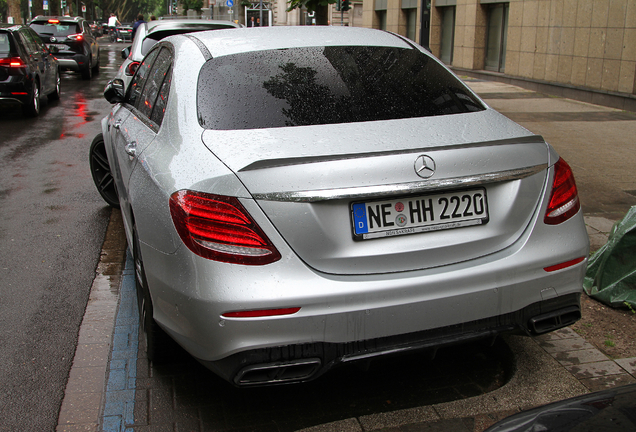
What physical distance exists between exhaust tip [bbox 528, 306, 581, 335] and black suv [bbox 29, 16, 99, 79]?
19.3m

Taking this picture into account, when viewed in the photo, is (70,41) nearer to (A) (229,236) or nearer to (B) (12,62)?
(B) (12,62)

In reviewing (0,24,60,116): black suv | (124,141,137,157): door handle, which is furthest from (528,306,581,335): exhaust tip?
(0,24,60,116): black suv

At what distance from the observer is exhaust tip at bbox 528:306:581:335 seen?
290cm

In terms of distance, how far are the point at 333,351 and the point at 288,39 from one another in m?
1.82

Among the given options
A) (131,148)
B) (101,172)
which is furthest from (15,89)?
(131,148)

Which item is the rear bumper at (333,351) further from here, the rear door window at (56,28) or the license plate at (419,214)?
the rear door window at (56,28)

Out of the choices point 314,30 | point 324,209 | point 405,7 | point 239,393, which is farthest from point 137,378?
point 405,7

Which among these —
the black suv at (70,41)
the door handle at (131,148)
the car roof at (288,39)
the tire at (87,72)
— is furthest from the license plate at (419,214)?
the tire at (87,72)

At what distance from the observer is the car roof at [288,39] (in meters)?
3.59

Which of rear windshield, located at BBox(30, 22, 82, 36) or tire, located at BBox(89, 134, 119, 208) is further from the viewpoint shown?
rear windshield, located at BBox(30, 22, 82, 36)

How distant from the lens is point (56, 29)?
849 inches

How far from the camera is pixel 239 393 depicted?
323cm

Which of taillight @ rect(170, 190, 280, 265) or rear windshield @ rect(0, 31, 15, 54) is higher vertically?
rear windshield @ rect(0, 31, 15, 54)

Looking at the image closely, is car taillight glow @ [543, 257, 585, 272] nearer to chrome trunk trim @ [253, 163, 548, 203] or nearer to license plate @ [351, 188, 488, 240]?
license plate @ [351, 188, 488, 240]
